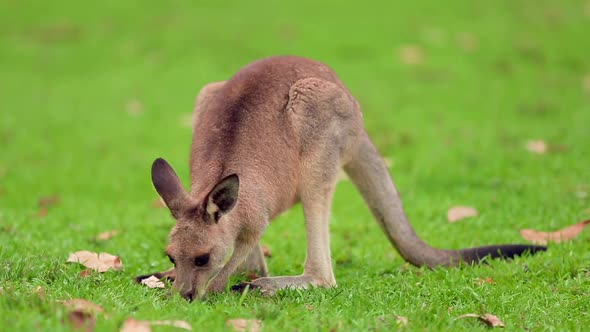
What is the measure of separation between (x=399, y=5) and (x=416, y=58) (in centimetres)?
232

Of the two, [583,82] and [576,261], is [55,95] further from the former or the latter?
[576,261]

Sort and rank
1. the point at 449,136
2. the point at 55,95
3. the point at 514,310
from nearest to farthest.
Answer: the point at 514,310 → the point at 449,136 → the point at 55,95

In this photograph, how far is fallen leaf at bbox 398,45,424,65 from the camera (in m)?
13.0

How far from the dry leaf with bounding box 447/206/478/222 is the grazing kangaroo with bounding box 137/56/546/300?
138 centimetres

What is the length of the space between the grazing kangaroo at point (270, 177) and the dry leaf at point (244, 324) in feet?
1.93

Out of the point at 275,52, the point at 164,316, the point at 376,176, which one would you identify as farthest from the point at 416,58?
the point at 164,316

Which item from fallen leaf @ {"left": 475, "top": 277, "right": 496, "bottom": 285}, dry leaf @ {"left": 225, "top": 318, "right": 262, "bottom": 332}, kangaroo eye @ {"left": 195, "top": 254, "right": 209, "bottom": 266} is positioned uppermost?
kangaroo eye @ {"left": 195, "top": 254, "right": 209, "bottom": 266}

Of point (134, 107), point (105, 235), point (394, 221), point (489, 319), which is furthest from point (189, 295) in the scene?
point (134, 107)

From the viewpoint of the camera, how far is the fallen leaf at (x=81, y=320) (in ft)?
11.5

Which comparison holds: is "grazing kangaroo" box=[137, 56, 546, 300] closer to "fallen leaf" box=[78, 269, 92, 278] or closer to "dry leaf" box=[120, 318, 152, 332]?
"fallen leaf" box=[78, 269, 92, 278]

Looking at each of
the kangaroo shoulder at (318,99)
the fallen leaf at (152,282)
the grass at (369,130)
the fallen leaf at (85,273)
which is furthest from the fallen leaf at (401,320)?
the fallen leaf at (85,273)

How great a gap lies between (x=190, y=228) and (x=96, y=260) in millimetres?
1112

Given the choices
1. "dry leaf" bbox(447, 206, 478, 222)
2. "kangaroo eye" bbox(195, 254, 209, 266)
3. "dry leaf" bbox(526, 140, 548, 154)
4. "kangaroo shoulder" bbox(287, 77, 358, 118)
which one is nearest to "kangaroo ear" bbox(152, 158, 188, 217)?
"kangaroo eye" bbox(195, 254, 209, 266)

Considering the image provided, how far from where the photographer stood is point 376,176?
5.72 metres
